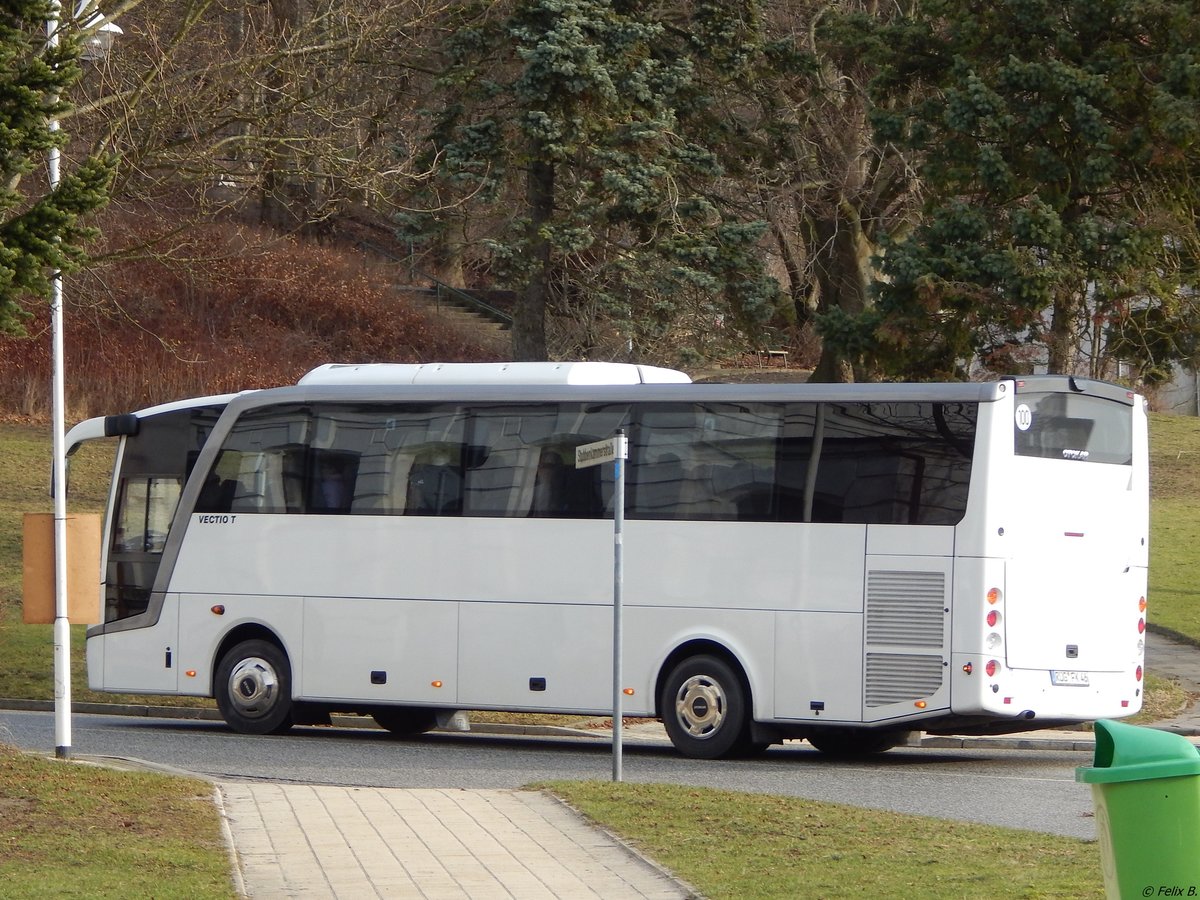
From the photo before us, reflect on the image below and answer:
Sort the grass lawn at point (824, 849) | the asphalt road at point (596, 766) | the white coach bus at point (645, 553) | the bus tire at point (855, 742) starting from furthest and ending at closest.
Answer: the bus tire at point (855, 742) < the white coach bus at point (645, 553) < the asphalt road at point (596, 766) < the grass lawn at point (824, 849)

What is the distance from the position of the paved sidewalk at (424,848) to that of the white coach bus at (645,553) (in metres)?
4.16

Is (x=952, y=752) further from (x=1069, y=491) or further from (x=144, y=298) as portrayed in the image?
(x=144, y=298)

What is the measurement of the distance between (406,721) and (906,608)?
Answer: 6.11 metres

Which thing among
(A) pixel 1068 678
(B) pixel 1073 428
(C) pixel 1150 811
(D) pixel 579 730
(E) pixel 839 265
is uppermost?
(E) pixel 839 265

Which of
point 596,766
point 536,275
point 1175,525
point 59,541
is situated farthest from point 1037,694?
point 1175,525

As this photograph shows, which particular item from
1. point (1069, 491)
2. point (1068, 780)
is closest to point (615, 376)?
point (1069, 491)

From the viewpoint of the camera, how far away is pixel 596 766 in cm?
1488

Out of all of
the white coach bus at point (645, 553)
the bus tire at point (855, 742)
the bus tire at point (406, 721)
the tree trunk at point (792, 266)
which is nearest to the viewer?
the white coach bus at point (645, 553)

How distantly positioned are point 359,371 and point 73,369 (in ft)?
82.7

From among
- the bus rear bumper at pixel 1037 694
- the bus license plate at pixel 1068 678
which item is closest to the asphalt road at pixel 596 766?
the bus rear bumper at pixel 1037 694

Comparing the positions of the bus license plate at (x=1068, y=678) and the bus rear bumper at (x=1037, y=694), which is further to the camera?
the bus license plate at (x=1068, y=678)

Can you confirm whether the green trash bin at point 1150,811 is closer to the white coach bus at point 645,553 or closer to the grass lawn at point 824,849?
the grass lawn at point 824,849

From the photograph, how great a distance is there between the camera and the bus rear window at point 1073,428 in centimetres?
1459

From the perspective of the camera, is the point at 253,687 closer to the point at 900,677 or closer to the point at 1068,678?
the point at 900,677
